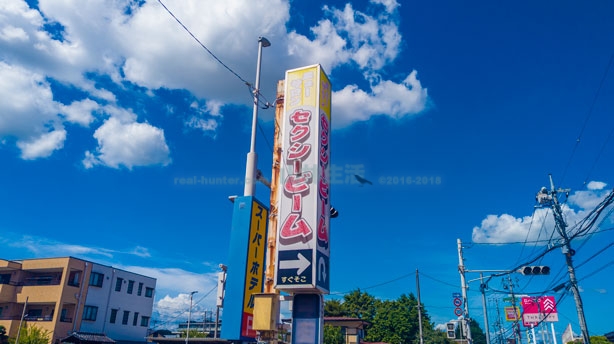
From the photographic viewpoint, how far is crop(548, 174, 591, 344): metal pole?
1992cm

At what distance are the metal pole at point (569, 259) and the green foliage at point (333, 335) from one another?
25686mm

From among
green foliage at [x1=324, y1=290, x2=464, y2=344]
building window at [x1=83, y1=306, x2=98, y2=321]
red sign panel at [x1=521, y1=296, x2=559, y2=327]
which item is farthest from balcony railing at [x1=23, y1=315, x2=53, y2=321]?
red sign panel at [x1=521, y1=296, x2=559, y2=327]

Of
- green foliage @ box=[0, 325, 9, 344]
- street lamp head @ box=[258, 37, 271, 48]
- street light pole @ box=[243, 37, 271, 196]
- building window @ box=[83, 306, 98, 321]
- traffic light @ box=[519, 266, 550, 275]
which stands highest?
street lamp head @ box=[258, 37, 271, 48]

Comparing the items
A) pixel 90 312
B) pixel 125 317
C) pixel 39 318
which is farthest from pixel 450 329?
pixel 39 318

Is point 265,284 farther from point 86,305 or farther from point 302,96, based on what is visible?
point 86,305

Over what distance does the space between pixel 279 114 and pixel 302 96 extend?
5.09 feet

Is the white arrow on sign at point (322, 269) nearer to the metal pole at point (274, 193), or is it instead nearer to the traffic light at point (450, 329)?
the metal pole at point (274, 193)

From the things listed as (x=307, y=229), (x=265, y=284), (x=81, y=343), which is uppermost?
(x=307, y=229)

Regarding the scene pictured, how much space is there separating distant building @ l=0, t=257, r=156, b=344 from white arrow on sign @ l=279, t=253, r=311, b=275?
34183 mm

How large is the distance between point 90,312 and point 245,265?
3580cm

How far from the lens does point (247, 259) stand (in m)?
13.9

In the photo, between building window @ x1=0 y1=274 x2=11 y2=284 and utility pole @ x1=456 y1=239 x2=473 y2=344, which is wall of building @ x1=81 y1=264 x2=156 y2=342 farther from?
utility pole @ x1=456 y1=239 x2=473 y2=344

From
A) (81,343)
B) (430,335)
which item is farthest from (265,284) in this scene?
(430,335)

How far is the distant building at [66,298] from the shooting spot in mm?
39156
